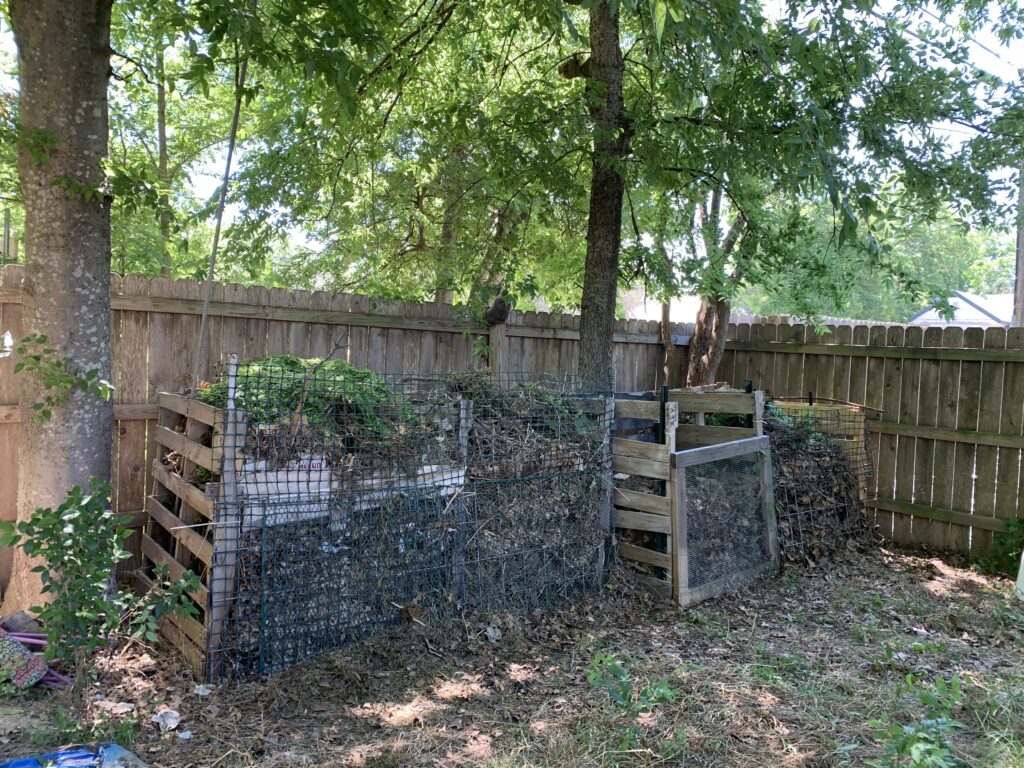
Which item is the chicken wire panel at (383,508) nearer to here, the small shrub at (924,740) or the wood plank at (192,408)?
the wood plank at (192,408)

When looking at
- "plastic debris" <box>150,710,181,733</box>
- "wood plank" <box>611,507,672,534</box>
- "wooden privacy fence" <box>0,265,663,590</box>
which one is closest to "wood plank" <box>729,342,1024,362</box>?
"wooden privacy fence" <box>0,265,663,590</box>

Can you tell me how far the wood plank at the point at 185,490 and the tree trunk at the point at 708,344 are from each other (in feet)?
19.9

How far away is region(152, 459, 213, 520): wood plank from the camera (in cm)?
394

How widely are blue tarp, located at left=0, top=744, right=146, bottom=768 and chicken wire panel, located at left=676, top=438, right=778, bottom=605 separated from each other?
3.81m

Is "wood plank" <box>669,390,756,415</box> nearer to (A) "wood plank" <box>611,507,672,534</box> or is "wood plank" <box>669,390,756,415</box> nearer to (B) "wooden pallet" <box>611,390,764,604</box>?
(B) "wooden pallet" <box>611,390,764,604</box>

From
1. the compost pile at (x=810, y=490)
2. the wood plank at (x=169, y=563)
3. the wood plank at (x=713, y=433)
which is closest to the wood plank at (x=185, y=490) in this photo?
the wood plank at (x=169, y=563)

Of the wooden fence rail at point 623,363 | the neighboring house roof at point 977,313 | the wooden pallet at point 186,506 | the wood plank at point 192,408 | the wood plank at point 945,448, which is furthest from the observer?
the neighboring house roof at point 977,313

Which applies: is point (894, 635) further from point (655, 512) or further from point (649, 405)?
point (649, 405)

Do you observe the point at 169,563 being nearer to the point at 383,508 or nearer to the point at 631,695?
the point at 383,508

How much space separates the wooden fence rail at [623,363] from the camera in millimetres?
5105

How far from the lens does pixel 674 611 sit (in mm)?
5316

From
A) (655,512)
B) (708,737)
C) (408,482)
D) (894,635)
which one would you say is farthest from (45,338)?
(894,635)

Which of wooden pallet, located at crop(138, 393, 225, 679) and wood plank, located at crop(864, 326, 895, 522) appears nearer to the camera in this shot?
wooden pallet, located at crop(138, 393, 225, 679)

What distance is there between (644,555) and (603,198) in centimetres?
293
